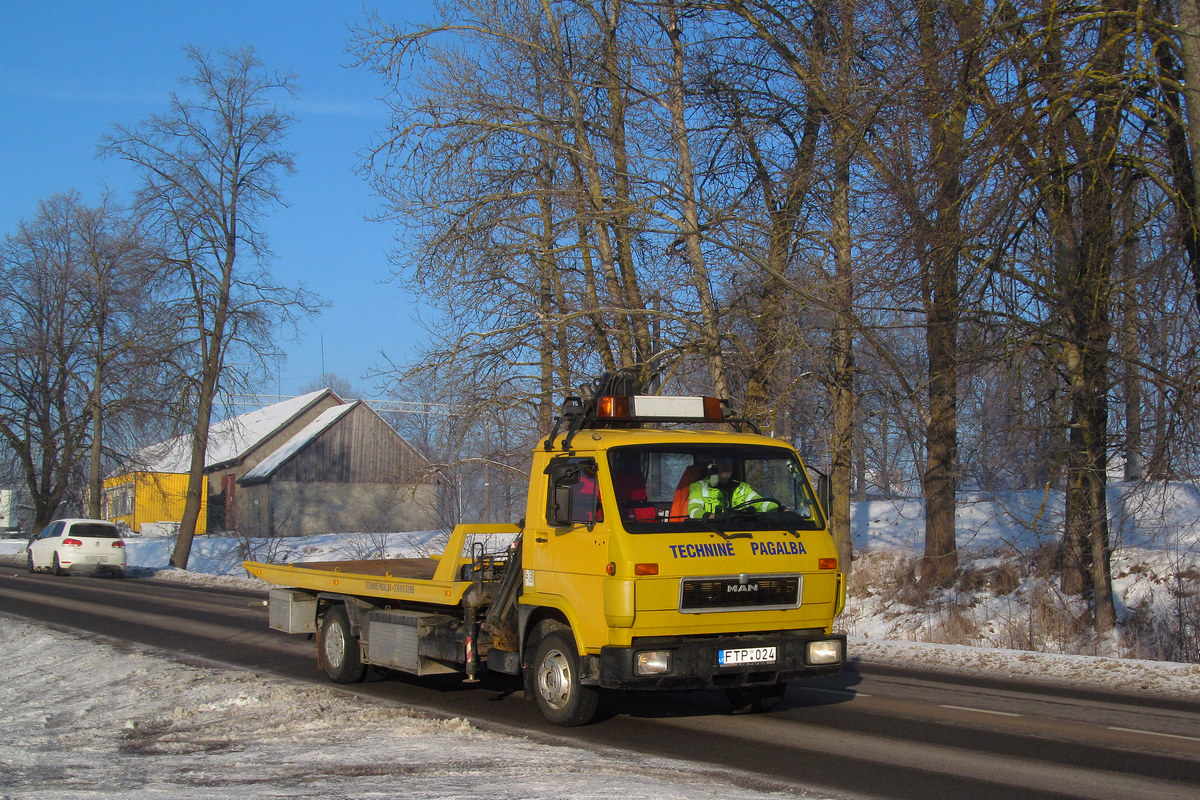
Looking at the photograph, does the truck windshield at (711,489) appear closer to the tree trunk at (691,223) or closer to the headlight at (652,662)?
the headlight at (652,662)

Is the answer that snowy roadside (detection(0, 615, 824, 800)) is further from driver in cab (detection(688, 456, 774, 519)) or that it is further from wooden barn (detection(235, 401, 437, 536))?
wooden barn (detection(235, 401, 437, 536))

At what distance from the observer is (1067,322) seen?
1358 cm

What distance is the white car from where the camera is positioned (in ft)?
97.6

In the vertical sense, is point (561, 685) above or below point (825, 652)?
below

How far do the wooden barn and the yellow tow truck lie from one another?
4642cm

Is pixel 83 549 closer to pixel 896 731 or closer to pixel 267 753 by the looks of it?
pixel 267 753

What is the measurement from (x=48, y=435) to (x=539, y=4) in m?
34.6

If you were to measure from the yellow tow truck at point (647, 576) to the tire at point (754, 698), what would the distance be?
0.01 meters

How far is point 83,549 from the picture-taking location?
2975 cm

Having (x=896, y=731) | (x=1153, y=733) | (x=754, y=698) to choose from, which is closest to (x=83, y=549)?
(x=754, y=698)

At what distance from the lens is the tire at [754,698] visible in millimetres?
8781

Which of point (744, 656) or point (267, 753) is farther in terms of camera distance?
point (744, 656)

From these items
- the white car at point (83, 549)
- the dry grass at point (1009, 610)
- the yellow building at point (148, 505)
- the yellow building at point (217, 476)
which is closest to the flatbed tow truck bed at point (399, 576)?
the dry grass at point (1009, 610)

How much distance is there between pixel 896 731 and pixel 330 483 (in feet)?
173
